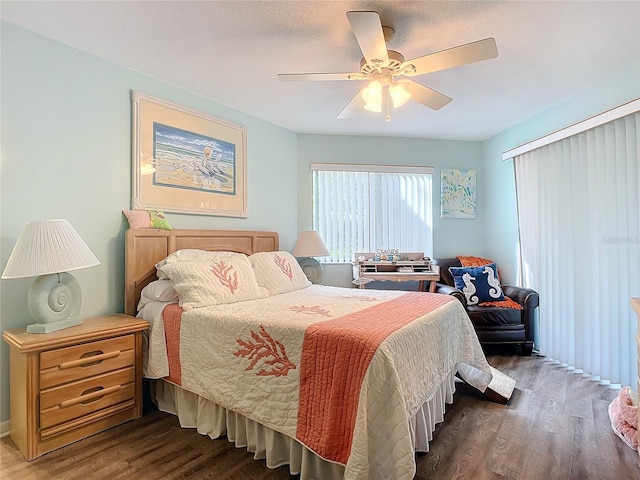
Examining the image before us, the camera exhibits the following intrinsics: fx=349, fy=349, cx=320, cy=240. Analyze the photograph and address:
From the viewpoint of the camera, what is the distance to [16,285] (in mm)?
2107

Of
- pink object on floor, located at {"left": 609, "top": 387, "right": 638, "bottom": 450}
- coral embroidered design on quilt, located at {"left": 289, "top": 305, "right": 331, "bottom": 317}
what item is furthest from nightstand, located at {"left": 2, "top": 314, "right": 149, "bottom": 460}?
pink object on floor, located at {"left": 609, "top": 387, "right": 638, "bottom": 450}

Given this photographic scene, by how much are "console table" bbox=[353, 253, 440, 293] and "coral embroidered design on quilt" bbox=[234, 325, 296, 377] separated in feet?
7.15

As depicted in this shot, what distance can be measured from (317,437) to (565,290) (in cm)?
293

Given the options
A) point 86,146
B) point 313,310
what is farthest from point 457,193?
point 86,146

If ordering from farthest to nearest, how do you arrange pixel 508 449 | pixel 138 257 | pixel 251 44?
1. pixel 138 257
2. pixel 251 44
3. pixel 508 449

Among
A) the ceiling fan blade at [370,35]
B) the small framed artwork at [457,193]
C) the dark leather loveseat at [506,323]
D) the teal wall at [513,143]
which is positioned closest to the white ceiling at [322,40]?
the teal wall at [513,143]

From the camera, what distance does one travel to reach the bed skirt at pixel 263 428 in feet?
5.32

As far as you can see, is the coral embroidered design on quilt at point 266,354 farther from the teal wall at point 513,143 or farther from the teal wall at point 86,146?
the teal wall at point 513,143

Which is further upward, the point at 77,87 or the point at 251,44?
the point at 251,44

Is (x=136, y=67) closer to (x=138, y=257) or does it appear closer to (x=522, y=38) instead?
(x=138, y=257)

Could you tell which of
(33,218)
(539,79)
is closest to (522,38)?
(539,79)

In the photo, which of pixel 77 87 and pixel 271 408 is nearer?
pixel 271 408

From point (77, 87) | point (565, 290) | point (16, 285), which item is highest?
point (77, 87)

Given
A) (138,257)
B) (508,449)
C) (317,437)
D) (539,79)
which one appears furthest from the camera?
(539,79)
